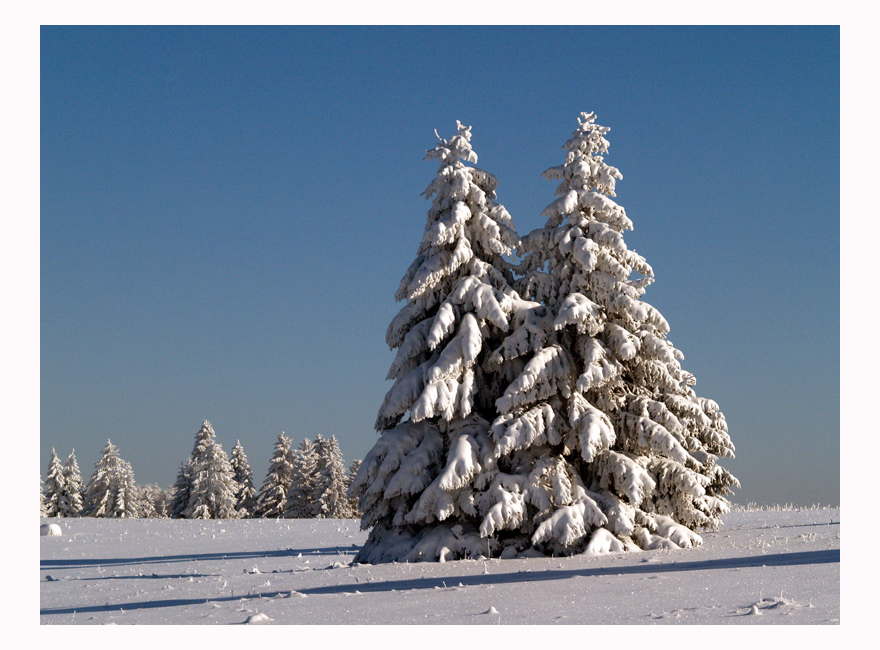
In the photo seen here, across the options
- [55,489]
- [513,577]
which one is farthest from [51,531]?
[55,489]

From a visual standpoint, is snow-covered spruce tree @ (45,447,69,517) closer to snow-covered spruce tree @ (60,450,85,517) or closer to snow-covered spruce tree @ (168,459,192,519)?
snow-covered spruce tree @ (60,450,85,517)

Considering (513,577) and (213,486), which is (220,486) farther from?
(513,577)

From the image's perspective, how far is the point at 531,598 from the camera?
1074 cm

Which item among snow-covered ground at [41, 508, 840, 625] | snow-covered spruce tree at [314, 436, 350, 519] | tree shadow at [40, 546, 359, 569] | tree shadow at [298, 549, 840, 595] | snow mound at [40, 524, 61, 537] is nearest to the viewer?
snow-covered ground at [41, 508, 840, 625]

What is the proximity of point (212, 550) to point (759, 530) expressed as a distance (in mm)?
15337

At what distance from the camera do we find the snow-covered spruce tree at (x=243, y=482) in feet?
214

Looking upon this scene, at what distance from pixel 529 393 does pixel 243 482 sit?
177 ft

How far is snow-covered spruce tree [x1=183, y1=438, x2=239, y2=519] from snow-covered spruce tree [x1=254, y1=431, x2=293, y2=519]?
3.65 meters

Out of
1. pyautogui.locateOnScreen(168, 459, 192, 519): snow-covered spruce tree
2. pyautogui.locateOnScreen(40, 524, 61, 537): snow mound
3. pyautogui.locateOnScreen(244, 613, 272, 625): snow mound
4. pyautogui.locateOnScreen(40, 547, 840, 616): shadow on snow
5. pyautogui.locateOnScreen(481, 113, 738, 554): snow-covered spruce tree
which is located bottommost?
pyautogui.locateOnScreen(168, 459, 192, 519): snow-covered spruce tree

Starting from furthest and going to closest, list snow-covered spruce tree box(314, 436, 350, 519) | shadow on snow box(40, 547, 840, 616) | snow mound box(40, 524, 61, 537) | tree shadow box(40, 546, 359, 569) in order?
snow-covered spruce tree box(314, 436, 350, 519) → snow mound box(40, 524, 61, 537) → tree shadow box(40, 546, 359, 569) → shadow on snow box(40, 547, 840, 616)

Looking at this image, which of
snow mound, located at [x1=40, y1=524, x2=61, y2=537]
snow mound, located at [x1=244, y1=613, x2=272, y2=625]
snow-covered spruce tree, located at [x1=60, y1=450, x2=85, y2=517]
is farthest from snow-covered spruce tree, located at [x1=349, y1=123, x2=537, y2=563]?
snow-covered spruce tree, located at [x1=60, y1=450, x2=85, y2=517]

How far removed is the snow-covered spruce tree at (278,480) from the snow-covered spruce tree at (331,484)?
257cm

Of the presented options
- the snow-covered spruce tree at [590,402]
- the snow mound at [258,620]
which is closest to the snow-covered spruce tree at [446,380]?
the snow-covered spruce tree at [590,402]

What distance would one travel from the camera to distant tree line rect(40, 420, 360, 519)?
56750 millimetres
